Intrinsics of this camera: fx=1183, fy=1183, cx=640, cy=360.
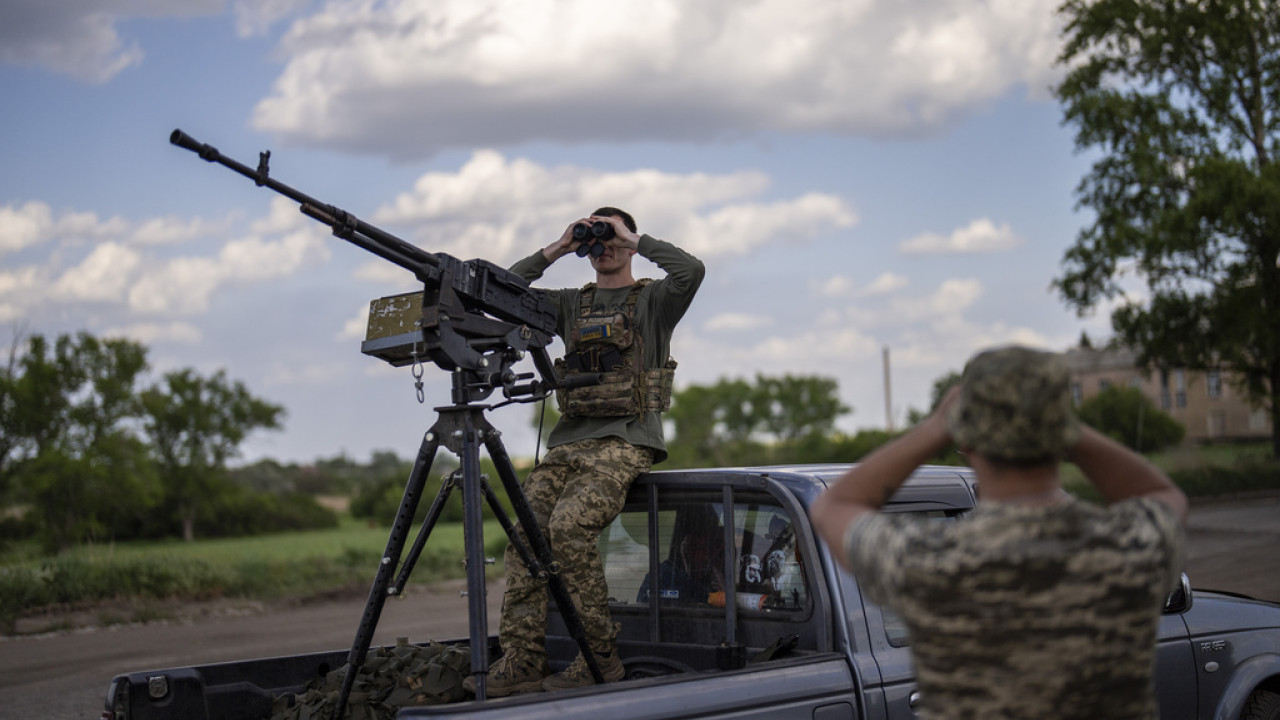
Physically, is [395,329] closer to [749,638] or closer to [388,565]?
[388,565]

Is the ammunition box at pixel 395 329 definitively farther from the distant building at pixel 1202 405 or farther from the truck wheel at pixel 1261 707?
the distant building at pixel 1202 405

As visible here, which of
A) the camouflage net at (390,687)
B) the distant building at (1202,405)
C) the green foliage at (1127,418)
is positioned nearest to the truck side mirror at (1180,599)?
the camouflage net at (390,687)

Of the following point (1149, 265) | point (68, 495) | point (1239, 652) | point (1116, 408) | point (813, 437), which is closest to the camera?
point (1239, 652)

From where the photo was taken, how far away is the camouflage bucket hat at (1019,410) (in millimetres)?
2248

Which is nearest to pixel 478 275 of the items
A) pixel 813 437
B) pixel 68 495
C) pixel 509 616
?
pixel 509 616

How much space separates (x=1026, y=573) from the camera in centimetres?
225

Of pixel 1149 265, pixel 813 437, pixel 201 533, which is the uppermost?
pixel 1149 265

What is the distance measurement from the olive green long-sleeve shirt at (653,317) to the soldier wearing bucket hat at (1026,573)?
2.29m

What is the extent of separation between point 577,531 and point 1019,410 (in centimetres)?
229

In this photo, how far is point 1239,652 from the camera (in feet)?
15.8

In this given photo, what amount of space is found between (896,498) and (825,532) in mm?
1811

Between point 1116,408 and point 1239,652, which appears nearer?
point 1239,652

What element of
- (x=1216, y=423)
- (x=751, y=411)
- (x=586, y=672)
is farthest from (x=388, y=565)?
(x=1216, y=423)

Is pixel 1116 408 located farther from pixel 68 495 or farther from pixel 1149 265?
pixel 68 495
